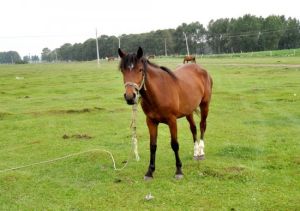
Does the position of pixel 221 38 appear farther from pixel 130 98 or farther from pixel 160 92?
pixel 130 98

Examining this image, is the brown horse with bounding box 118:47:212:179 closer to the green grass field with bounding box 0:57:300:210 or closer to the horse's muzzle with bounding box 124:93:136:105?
the horse's muzzle with bounding box 124:93:136:105

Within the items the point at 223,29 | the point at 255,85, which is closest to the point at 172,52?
the point at 223,29

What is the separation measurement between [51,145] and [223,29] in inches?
4483

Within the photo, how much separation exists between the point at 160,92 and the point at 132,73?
0.87 m

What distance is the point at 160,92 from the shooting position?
7.27m

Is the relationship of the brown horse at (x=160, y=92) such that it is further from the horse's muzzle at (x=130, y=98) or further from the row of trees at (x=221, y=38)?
the row of trees at (x=221, y=38)

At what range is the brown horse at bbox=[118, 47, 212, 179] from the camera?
6637mm

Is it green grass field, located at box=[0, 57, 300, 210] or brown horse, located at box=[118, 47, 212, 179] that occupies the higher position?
brown horse, located at box=[118, 47, 212, 179]

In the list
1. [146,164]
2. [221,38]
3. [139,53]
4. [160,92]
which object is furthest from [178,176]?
[221,38]

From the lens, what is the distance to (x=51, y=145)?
426 inches

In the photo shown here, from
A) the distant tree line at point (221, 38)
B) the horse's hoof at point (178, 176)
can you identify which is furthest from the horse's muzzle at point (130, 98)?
the distant tree line at point (221, 38)

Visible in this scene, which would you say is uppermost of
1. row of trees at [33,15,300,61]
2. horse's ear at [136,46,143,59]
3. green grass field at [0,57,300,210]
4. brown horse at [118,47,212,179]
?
row of trees at [33,15,300,61]

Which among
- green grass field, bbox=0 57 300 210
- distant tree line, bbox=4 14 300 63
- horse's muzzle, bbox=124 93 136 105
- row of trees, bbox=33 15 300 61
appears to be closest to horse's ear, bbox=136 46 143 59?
horse's muzzle, bbox=124 93 136 105

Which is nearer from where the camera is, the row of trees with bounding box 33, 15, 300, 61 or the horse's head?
the horse's head
